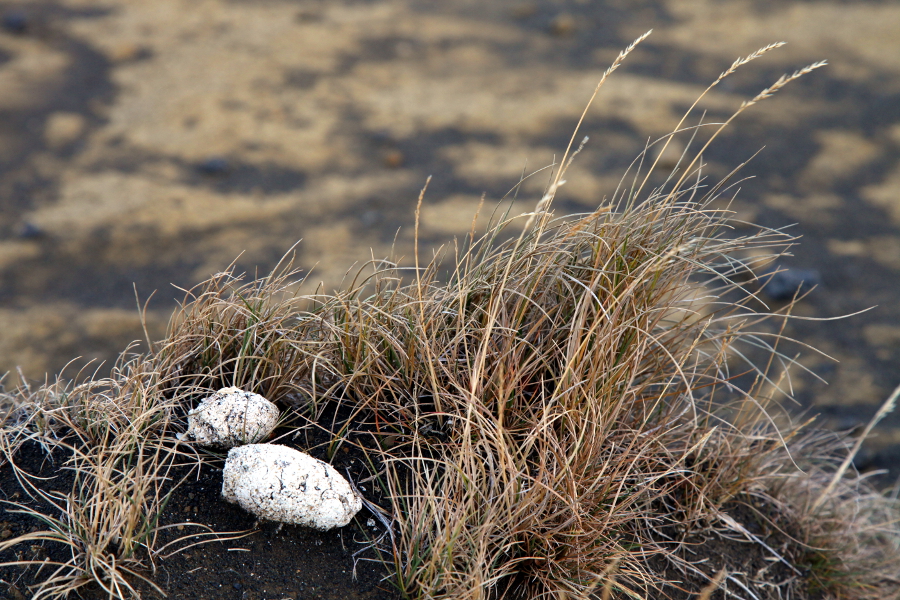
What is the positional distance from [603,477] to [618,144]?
428 cm

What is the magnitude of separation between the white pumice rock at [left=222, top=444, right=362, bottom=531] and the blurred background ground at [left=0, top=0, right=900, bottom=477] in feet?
8.35

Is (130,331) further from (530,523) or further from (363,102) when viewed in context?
(530,523)

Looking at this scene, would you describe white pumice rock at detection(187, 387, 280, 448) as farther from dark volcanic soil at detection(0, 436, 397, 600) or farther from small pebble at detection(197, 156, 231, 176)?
small pebble at detection(197, 156, 231, 176)

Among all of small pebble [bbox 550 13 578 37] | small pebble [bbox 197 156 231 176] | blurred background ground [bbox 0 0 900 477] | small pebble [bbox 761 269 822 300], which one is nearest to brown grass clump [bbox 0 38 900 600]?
blurred background ground [bbox 0 0 900 477]

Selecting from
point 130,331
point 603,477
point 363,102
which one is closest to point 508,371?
point 603,477

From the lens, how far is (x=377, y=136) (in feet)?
18.1

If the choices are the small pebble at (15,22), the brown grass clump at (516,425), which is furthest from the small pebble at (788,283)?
the small pebble at (15,22)

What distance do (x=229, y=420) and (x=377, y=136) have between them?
4254 millimetres

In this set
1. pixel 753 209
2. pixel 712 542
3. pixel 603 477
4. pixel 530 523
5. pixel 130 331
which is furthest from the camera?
pixel 753 209

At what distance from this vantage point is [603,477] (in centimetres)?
157

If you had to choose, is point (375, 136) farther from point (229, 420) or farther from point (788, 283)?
point (229, 420)

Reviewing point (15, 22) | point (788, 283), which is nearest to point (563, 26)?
point (788, 283)

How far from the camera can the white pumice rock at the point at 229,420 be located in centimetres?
154

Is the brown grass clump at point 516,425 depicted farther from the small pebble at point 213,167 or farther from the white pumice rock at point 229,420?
the small pebble at point 213,167
